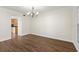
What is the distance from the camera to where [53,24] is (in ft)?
11.3

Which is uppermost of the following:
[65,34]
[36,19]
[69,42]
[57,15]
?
[57,15]

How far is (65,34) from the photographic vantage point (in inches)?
134

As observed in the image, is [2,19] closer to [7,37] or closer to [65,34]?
[7,37]

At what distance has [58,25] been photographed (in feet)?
11.4

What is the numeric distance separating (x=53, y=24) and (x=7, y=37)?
2.39 metres

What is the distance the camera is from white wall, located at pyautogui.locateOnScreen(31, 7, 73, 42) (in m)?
3.16

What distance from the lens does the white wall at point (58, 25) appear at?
124 inches
